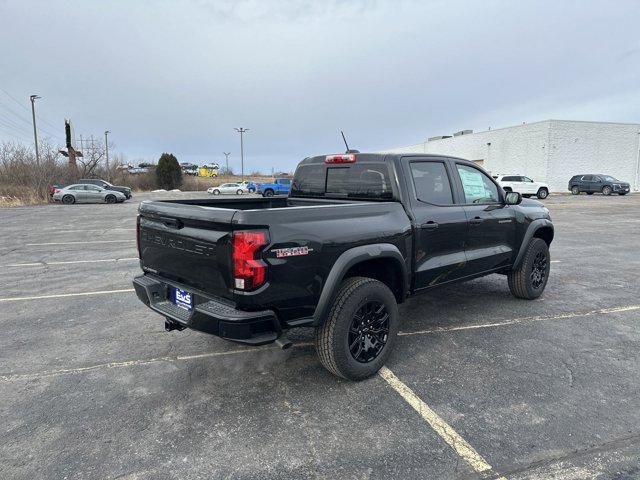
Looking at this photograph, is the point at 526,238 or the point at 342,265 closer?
the point at 342,265

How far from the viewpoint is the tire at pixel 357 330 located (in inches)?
129

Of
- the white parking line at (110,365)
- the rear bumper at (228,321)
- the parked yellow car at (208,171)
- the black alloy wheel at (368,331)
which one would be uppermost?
the parked yellow car at (208,171)

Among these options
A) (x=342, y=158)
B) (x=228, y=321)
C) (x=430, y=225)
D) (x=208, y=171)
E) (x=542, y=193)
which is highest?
(x=208, y=171)

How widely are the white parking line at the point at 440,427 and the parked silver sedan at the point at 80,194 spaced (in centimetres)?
2896

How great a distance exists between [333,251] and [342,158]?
5.00 ft

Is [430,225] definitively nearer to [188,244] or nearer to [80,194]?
[188,244]

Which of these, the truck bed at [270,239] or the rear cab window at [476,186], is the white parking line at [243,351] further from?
the rear cab window at [476,186]

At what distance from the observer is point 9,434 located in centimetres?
281

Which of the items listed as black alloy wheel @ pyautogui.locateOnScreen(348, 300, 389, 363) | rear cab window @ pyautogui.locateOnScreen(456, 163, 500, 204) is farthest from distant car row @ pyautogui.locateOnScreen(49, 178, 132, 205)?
black alloy wheel @ pyautogui.locateOnScreen(348, 300, 389, 363)

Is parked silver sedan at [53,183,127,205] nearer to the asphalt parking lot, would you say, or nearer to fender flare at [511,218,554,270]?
the asphalt parking lot

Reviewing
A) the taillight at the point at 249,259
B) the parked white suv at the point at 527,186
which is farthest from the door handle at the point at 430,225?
the parked white suv at the point at 527,186

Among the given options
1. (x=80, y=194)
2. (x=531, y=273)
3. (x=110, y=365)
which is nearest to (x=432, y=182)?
(x=531, y=273)

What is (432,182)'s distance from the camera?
4336 mm

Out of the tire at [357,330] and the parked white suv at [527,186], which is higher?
the parked white suv at [527,186]
